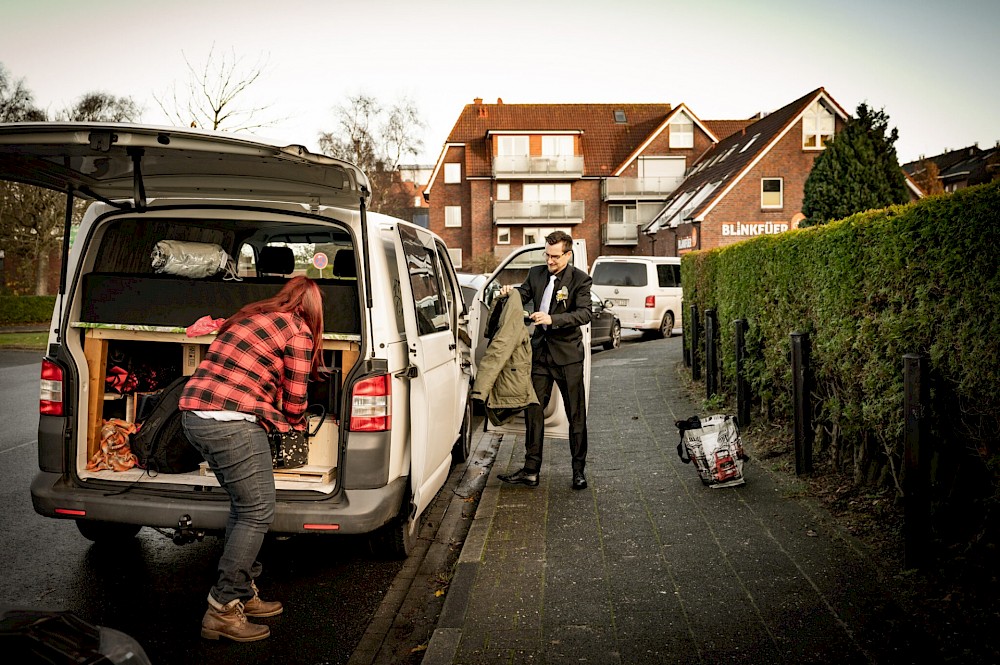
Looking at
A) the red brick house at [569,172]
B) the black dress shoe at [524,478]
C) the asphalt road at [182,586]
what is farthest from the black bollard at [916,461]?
the red brick house at [569,172]

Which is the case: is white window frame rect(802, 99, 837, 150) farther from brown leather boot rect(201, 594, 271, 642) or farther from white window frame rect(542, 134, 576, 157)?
brown leather boot rect(201, 594, 271, 642)

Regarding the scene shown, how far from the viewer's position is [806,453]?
643 centimetres

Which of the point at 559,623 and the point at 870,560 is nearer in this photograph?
the point at 559,623

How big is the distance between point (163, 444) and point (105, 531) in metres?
1.01

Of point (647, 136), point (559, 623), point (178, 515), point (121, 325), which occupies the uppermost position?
point (647, 136)

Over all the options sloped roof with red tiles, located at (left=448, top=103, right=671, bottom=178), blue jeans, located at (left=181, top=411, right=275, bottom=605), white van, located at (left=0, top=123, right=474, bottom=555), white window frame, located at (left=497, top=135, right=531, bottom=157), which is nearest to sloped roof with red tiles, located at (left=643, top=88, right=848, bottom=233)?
sloped roof with red tiles, located at (left=448, top=103, right=671, bottom=178)

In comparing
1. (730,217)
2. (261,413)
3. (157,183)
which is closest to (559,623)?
(261,413)

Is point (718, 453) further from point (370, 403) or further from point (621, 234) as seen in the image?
point (621, 234)

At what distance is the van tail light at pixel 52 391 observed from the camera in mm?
4836

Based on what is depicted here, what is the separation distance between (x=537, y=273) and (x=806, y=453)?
240cm

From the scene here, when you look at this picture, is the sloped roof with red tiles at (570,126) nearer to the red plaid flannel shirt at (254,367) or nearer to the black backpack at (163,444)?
the black backpack at (163,444)

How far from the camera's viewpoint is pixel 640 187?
53.4 metres

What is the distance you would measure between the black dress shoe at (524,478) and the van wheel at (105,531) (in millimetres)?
2723

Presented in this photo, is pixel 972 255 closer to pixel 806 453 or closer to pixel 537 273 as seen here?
pixel 806 453
